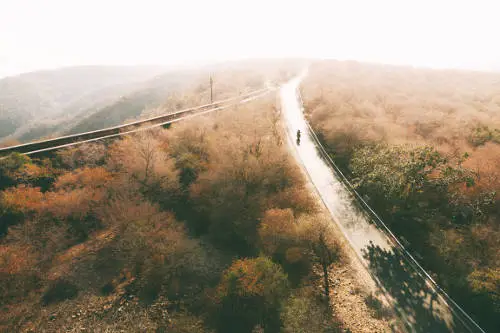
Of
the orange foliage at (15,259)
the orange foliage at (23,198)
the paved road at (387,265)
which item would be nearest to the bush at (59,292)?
the orange foliage at (15,259)

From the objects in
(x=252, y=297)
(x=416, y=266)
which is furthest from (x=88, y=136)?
(x=416, y=266)

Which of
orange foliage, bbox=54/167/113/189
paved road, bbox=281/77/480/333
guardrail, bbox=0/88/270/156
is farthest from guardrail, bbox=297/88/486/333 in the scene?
guardrail, bbox=0/88/270/156

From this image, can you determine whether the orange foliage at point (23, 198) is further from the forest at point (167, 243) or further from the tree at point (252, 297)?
the tree at point (252, 297)

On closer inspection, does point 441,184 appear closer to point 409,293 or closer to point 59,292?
point 409,293

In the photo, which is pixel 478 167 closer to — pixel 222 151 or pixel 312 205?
pixel 312 205

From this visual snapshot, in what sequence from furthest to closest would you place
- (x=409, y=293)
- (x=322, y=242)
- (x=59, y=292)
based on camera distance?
(x=59, y=292) → (x=322, y=242) → (x=409, y=293)

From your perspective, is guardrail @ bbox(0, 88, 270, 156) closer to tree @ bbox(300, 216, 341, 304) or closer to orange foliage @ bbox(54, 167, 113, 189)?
orange foliage @ bbox(54, 167, 113, 189)

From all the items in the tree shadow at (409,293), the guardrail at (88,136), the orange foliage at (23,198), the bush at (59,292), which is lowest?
the bush at (59,292)
